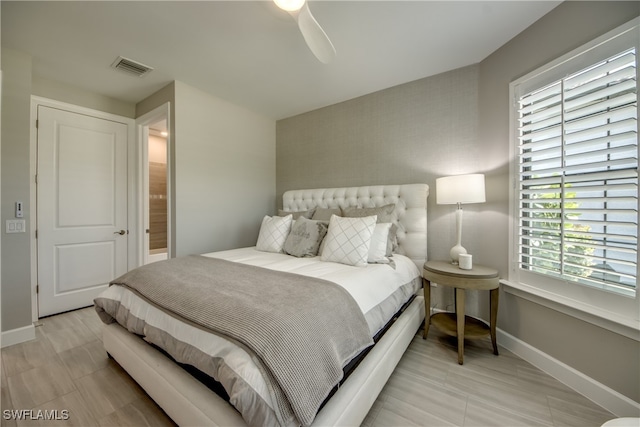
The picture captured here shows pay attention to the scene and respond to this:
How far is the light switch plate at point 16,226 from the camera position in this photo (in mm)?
2132

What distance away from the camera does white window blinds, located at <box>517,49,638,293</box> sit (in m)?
1.34

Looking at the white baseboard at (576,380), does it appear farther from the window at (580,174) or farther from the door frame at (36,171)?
the door frame at (36,171)

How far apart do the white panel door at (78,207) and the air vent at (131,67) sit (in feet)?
3.22

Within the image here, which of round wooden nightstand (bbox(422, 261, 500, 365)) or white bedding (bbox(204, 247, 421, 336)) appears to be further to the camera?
round wooden nightstand (bbox(422, 261, 500, 365))

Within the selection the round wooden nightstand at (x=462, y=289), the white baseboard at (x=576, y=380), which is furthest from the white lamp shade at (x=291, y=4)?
the white baseboard at (x=576, y=380)

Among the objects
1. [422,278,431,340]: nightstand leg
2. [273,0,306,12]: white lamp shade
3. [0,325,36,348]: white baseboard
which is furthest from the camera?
[422,278,431,340]: nightstand leg

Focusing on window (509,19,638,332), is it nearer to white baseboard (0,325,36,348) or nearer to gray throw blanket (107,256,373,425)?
gray throw blanket (107,256,373,425)

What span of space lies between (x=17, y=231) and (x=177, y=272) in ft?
5.94

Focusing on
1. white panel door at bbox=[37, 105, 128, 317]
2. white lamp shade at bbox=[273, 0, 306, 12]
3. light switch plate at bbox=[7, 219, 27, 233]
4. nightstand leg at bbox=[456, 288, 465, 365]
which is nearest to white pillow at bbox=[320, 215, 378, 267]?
nightstand leg at bbox=[456, 288, 465, 365]

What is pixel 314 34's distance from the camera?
1.43m

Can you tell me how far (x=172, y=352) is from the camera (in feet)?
3.90

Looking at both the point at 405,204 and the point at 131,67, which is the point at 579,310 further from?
the point at 131,67

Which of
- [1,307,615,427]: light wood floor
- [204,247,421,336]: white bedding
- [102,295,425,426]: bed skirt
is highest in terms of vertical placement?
[204,247,421,336]: white bedding

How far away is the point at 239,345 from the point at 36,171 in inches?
129
